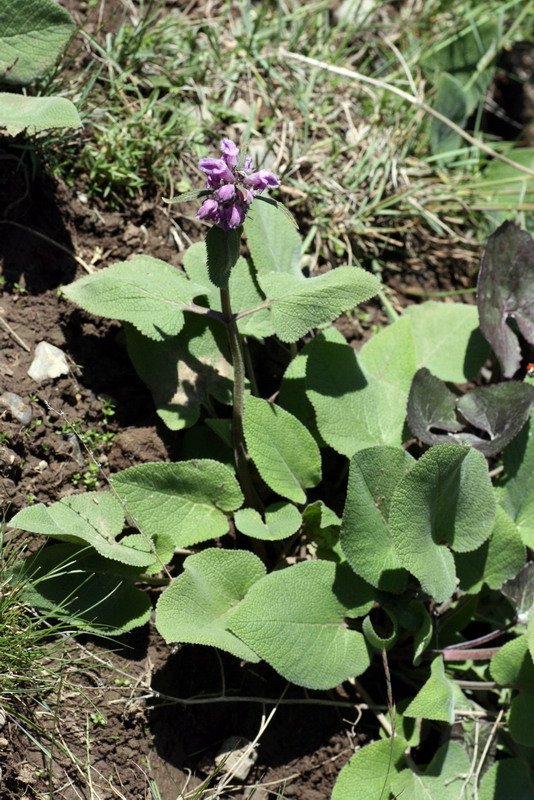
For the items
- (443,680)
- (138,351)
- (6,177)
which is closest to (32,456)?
(138,351)

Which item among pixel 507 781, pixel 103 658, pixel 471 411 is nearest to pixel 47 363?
pixel 103 658

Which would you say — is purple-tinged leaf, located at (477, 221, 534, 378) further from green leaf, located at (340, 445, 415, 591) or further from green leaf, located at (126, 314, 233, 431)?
green leaf, located at (126, 314, 233, 431)

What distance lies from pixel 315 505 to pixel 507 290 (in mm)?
1034

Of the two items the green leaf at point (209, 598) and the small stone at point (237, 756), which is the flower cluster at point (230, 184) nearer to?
the green leaf at point (209, 598)

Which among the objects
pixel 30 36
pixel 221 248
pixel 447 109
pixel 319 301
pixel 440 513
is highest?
pixel 30 36

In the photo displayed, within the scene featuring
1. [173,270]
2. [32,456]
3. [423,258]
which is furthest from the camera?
[423,258]

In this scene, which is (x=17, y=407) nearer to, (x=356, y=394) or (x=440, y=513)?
(x=356, y=394)

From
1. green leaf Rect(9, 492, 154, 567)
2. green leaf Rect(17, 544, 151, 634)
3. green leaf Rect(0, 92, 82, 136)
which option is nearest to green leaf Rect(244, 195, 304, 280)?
green leaf Rect(0, 92, 82, 136)

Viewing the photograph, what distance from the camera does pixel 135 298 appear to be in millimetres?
2182

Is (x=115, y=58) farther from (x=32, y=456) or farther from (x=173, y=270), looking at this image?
(x=32, y=456)

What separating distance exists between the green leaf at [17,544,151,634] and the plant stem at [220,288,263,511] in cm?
43

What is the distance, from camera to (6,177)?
2408 mm

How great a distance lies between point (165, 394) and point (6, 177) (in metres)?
0.79

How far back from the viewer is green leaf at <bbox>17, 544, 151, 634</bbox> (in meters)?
2.06
